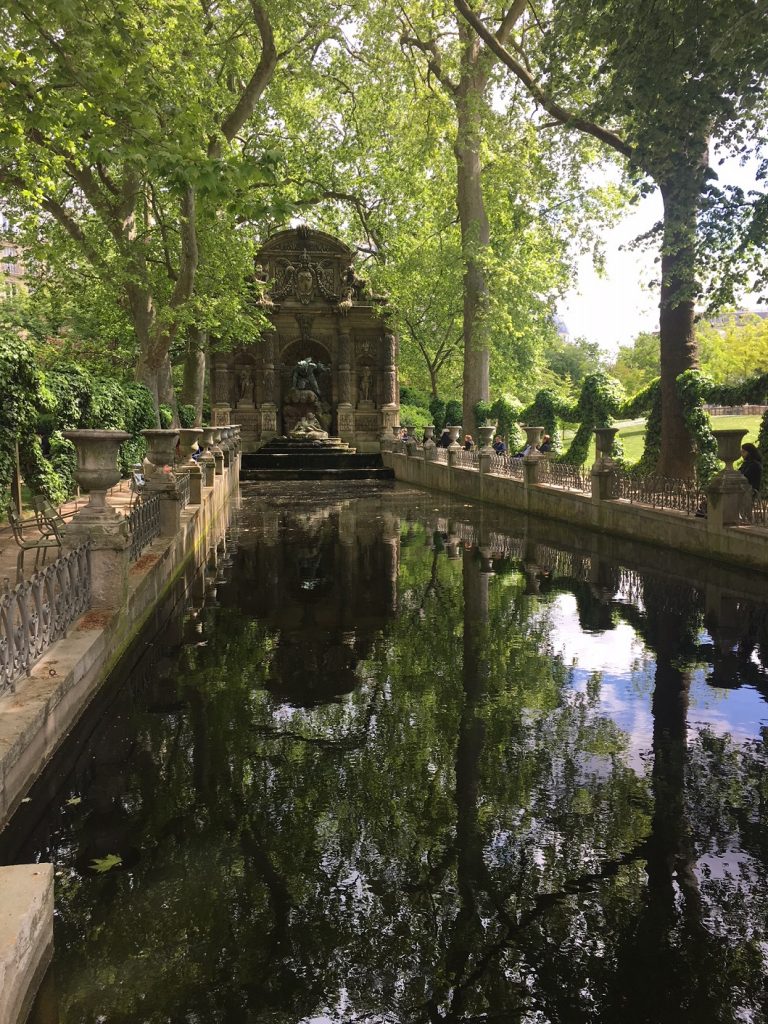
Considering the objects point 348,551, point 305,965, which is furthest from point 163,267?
point 305,965

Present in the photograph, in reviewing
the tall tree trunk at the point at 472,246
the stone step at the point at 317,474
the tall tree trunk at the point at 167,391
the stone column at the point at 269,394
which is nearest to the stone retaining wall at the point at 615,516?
the stone step at the point at 317,474

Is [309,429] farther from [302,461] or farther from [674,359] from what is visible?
[674,359]

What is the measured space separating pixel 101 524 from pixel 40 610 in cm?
182

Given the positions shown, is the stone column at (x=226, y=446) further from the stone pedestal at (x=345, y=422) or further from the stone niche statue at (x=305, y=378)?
the stone pedestal at (x=345, y=422)

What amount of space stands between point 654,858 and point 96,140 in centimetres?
1001

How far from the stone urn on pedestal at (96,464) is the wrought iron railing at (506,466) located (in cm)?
1545

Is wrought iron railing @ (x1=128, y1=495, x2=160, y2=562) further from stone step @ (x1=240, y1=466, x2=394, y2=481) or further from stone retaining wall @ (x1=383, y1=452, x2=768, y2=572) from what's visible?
stone step @ (x1=240, y1=466, x2=394, y2=481)

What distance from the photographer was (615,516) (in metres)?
16.8

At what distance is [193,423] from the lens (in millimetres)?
34344

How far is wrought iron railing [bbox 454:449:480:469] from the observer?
85.6 feet

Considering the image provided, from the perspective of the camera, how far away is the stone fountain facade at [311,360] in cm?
3978

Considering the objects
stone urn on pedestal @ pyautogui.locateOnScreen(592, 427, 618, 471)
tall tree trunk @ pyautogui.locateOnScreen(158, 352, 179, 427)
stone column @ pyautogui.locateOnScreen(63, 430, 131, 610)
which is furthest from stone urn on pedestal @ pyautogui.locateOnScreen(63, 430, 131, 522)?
tall tree trunk @ pyautogui.locateOnScreen(158, 352, 179, 427)

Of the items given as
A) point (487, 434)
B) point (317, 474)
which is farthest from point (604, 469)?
point (317, 474)

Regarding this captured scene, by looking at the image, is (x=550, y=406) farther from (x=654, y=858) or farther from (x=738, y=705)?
(x=654, y=858)
